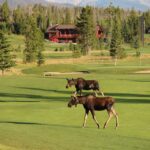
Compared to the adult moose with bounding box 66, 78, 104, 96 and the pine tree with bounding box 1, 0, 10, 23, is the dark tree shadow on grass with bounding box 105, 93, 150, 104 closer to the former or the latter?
the adult moose with bounding box 66, 78, 104, 96

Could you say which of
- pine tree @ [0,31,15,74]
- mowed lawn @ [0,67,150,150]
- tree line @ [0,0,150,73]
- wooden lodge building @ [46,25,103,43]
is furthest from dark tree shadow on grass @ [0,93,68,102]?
wooden lodge building @ [46,25,103,43]

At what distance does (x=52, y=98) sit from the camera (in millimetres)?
38938

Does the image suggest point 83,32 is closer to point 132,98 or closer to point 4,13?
point 4,13

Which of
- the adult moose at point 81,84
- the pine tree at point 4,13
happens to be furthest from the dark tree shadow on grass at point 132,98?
the pine tree at point 4,13

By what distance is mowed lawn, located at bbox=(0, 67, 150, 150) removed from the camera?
18.8 metres

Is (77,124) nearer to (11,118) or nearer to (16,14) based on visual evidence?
(11,118)

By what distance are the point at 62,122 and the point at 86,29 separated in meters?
110

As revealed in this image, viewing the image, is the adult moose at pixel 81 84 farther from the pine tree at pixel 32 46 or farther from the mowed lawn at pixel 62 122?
the pine tree at pixel 32 46

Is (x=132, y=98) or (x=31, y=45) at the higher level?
(x=31, y=45)

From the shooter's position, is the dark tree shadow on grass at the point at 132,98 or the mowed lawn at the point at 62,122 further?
the dark tree shadow on grass at the point at 132,98

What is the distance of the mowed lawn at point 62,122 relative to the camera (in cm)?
1878

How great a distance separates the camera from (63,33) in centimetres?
17675

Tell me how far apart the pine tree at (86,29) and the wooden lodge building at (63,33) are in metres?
34.1

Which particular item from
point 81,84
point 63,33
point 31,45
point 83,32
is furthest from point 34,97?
point 63,33
